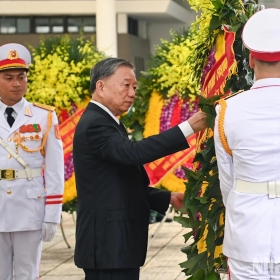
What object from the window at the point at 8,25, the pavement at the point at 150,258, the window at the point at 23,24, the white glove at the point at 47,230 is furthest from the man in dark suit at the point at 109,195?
the window at the point at 8,25

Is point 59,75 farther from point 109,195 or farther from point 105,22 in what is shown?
point 105,22

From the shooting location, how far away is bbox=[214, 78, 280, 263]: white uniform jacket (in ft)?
11.6

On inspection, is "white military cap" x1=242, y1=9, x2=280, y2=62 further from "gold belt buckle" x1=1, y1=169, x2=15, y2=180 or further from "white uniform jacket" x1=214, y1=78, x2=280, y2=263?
"gold belt buckle" x1=1, y1=169, x2=15, y2=180

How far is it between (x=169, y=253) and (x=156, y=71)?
1869 mm

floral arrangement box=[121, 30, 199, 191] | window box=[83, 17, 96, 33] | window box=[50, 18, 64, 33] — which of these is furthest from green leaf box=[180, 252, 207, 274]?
window box=[50, 18, 64, 33]

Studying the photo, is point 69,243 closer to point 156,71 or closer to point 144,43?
point 156,71

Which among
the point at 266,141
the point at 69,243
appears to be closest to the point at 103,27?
the point at 69,243

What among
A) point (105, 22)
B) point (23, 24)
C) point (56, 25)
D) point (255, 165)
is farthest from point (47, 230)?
point (23, 24)

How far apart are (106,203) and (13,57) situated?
5.32 ft

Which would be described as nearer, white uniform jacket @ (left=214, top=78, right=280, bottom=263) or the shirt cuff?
white uniform jacket @ (left=214, top=78, right=280, bottom=263)

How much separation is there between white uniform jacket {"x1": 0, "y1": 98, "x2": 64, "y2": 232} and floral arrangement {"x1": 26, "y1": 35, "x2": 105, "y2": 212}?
10.2ft

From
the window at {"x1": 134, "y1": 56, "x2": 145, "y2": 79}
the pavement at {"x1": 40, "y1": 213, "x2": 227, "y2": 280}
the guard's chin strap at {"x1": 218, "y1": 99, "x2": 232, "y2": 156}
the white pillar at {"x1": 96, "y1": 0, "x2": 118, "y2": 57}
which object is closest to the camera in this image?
the guard's chin strap at {"x1": 218, "y1": 99, "x2": 232, "y2": 156}

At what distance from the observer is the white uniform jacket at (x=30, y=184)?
556 centimetres

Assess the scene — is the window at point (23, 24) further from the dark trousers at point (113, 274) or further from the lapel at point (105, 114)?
the dark trousers at point (113, 274)
